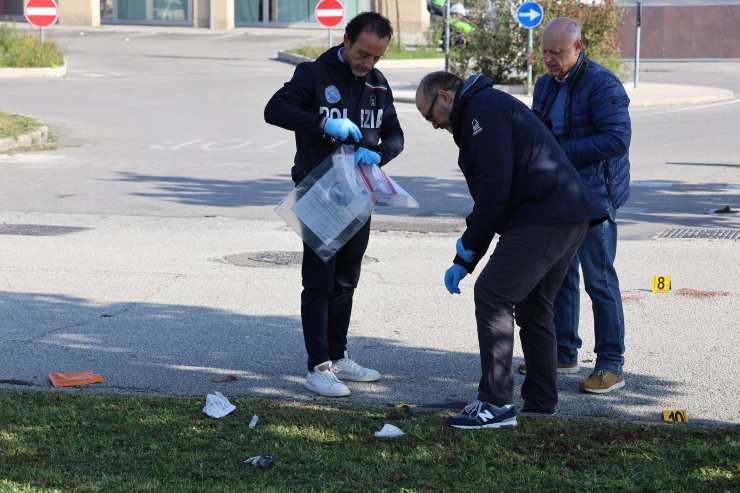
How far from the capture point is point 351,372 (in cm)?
676

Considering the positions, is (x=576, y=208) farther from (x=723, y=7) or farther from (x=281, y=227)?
(x=723, y=7)

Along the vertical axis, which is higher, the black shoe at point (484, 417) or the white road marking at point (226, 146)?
the white road marking at point (226, 146)

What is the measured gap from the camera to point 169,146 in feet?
61.1

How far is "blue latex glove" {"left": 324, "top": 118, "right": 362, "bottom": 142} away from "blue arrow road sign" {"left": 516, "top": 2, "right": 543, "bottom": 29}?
20.7 meters

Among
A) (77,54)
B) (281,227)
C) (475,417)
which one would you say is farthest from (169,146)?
(77,54)

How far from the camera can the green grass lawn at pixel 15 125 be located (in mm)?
18547

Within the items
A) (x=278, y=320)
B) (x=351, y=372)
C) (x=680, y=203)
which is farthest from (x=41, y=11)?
(x=351, y=372)

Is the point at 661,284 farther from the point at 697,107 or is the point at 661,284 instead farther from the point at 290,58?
the point at 290,58

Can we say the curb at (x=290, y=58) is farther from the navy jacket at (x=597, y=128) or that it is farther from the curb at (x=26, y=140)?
the navy jacket at (x=597, y=128)

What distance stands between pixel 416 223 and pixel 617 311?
569 centimetres

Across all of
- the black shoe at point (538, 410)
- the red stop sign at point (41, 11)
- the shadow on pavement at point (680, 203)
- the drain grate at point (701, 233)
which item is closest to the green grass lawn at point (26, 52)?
the red stop sign at point (41, 11)

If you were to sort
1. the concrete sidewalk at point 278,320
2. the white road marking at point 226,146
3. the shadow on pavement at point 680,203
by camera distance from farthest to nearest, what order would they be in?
the white road marking at point 226,146
the shadow on pavement at point 680,203
the concrete sidewalk at point 278,320

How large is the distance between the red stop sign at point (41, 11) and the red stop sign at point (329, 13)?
6.44m

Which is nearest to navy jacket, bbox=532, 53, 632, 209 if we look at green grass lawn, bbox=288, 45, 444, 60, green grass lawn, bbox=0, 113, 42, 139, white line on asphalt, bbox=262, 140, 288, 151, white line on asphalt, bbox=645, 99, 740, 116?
white line on asphalt, bbox=262, 140, 288, 151
